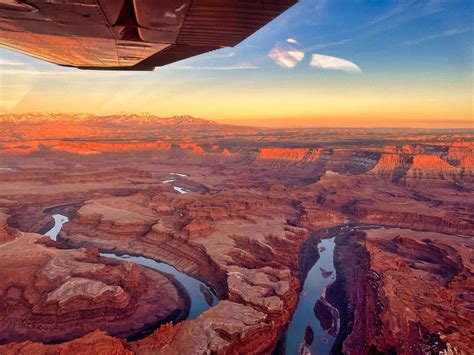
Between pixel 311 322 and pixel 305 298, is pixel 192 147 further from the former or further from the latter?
pixel 311 322

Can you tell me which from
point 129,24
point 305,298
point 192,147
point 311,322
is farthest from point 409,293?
point 192,147

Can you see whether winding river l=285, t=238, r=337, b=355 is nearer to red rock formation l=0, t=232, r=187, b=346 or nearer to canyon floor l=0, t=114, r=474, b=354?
canyon floor l=0, t=114, r=474, b=354

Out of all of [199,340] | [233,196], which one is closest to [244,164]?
[233,196]

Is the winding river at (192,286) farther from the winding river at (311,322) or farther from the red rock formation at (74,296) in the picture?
the winding river at (311,322)

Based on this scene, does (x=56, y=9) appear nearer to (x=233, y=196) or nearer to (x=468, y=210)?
(x=233, y=196)

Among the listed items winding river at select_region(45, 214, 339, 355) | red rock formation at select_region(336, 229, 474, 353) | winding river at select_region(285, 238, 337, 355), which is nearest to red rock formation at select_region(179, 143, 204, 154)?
winding river at select_region(45, 214, 339, 355)

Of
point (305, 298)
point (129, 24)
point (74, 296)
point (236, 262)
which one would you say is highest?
point (129, 24)

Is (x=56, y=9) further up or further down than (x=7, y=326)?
further up
